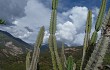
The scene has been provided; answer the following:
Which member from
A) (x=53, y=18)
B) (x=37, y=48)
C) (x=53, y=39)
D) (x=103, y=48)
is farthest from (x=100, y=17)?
(x=37, y=48)

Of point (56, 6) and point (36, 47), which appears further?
point (36, 47)

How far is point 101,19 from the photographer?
661 cm

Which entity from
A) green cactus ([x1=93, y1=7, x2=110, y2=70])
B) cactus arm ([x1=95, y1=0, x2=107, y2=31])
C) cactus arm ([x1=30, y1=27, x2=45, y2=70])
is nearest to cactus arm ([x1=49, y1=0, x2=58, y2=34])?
cactus arm ([x1=30, y1=27, x2=45, y2=70])

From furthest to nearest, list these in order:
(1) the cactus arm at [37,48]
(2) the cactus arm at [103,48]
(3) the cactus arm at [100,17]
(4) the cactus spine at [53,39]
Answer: (1) the cactus arm at [37,48] → (4) the cactus spine at [53,39] → (3) the cactus arm at [100,17] → (2) the cactus arm at [103,48]

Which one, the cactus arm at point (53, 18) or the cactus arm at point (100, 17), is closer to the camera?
the cactus arm at point (100, 17)

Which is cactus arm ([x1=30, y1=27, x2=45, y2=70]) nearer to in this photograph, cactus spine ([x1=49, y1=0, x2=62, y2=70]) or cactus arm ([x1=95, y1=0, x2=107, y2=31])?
cactus spine ([x1=49, y1=0, x2=62, y2=70])

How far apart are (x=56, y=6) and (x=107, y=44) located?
202 centimetres

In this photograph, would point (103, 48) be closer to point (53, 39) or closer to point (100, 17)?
point (100, 17)

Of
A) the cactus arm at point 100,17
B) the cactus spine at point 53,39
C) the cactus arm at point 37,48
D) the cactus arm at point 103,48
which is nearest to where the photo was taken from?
the cactus arm at point 103,48

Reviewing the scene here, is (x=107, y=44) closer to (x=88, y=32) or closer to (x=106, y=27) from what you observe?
(x=106, y=27)

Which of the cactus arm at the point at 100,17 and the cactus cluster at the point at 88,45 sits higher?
the cactus arm at the point at 100,17

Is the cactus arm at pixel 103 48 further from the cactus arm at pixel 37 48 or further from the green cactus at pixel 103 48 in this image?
the cactus arm at pixel 37 48

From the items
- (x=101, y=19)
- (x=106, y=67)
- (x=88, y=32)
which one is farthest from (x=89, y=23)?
(x=106, y=67)

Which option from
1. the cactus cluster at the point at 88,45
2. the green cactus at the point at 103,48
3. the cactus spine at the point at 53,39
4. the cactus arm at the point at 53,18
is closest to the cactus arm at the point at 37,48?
the cactus cluster at the point at 88,45
